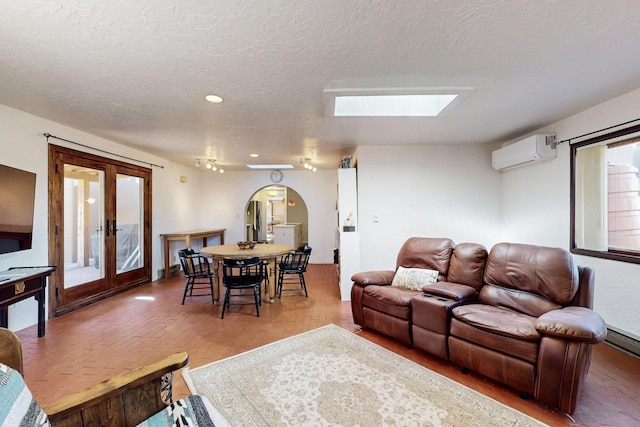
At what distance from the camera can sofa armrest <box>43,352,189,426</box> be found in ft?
3.45

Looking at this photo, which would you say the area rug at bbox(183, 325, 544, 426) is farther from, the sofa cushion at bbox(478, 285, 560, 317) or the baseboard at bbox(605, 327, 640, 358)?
the baseboard at bbox(605, 327, 640, 358)

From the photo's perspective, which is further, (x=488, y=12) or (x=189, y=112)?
(x=189, y=112)

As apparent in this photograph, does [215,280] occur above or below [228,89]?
below

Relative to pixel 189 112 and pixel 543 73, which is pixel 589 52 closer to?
pixel 543 73

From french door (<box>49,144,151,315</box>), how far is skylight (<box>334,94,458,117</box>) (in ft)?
11.6

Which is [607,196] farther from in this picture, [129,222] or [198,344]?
[129,222]

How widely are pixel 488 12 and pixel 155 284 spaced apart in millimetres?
5750

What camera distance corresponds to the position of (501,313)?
7.21 feet

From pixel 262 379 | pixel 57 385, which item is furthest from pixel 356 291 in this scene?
pixel 57 385

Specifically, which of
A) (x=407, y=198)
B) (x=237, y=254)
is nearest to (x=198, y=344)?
(x=237, y=254)

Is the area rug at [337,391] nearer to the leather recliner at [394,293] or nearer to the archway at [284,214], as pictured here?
the leather recliner at [394,293]

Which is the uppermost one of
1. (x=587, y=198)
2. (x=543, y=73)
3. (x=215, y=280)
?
(x=543, y=73)

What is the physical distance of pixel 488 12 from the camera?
57.4 inches

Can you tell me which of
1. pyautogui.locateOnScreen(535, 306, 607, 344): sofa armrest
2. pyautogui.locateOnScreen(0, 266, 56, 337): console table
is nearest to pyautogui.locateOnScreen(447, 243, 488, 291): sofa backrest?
pyautogui.locateOnScreen(535, 306, 607, 344): sofa armrest
